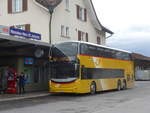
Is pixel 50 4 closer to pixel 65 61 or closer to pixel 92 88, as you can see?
pixel 65 61

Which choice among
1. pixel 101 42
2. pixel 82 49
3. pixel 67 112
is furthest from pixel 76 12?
pixel 67 112

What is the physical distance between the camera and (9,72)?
23.5 m

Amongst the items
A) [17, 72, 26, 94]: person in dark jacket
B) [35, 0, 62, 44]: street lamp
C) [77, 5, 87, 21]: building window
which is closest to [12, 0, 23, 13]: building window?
[35, 0, 62, 44]: street lamp

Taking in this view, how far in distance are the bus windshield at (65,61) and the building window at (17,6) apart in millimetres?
8678

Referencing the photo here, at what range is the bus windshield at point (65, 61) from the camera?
70.5ft

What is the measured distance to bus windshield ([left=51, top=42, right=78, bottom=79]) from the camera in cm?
2148

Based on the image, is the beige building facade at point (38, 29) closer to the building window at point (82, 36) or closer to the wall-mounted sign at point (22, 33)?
the building window at point (82, 36)

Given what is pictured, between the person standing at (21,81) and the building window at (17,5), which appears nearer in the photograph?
the person standing at (21,81)

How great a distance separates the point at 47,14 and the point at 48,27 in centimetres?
124

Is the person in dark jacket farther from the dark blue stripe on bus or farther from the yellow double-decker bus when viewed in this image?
the dark blue stripe on bus

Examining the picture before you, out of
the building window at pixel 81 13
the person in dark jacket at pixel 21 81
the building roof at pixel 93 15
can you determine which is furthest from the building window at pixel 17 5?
the building roof at pixel 93 15

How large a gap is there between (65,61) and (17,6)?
429 inches

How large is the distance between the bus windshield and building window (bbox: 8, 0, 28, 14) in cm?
868

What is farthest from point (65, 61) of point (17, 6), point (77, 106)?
point (17, 6)
